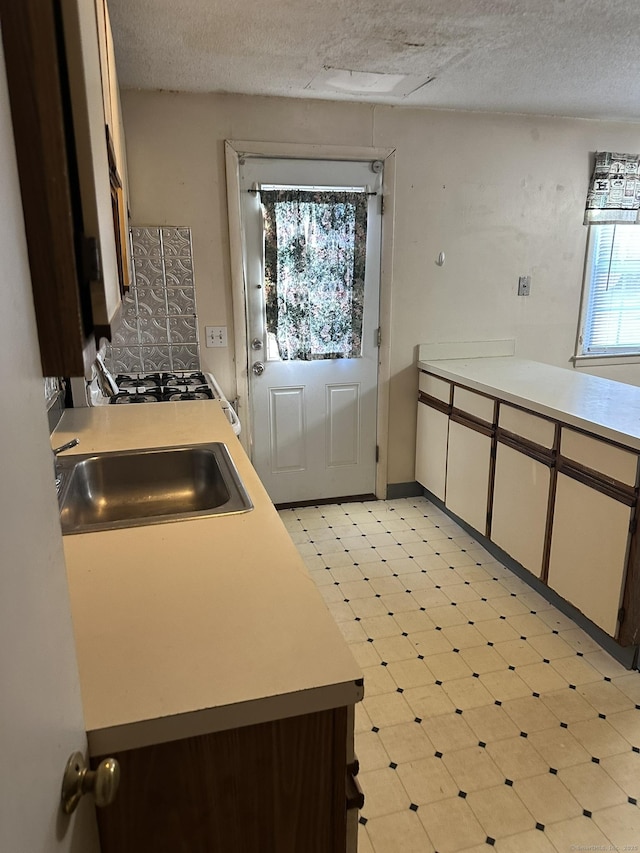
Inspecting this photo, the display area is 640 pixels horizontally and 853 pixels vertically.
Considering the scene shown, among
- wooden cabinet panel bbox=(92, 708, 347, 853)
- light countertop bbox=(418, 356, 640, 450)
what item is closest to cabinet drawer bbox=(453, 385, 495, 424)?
light countertop bbox=(418, 356, 640, 450)

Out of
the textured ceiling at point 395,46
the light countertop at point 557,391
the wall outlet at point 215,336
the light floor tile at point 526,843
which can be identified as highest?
the textured ceiling at point 395,46

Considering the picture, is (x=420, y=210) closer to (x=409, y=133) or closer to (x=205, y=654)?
(x=409, y=133)

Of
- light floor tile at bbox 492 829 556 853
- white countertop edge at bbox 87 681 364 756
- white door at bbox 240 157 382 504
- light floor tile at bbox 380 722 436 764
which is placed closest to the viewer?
white countertop edge at bbox 87 681 364 756

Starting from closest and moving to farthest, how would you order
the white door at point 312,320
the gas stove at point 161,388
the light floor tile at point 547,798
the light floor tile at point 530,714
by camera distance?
the light floor tile at point 547,798, the light floor tile at point 530,714, the gas stove at point 161,388, the white door at point 312,320

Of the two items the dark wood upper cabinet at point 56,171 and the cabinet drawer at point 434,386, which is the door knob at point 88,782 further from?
the cabinet drawer at point 434,386

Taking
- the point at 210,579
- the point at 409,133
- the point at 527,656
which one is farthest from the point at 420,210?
the point at 210,579

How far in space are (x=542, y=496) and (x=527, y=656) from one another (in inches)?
26.9

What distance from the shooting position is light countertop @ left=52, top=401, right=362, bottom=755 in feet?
2.76

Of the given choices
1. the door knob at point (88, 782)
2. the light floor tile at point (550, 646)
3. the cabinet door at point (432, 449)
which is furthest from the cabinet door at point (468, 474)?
the door knob at point (88, 782)

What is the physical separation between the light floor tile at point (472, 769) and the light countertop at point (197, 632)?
41.7 inches

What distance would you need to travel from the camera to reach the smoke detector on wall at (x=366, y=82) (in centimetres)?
274

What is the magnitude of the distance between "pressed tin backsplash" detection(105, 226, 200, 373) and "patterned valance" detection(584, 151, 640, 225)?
251cm

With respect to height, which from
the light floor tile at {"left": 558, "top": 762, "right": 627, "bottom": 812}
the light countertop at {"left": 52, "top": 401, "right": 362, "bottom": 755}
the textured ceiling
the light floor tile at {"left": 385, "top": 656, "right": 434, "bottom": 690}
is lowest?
the light floor tile at {"left": 558, "top": 762, "right": 627, "bottom": 812}

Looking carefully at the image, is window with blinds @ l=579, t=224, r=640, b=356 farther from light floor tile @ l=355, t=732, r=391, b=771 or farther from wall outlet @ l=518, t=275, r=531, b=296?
light floor tile @ l=355, t=732, r=391, b=771
